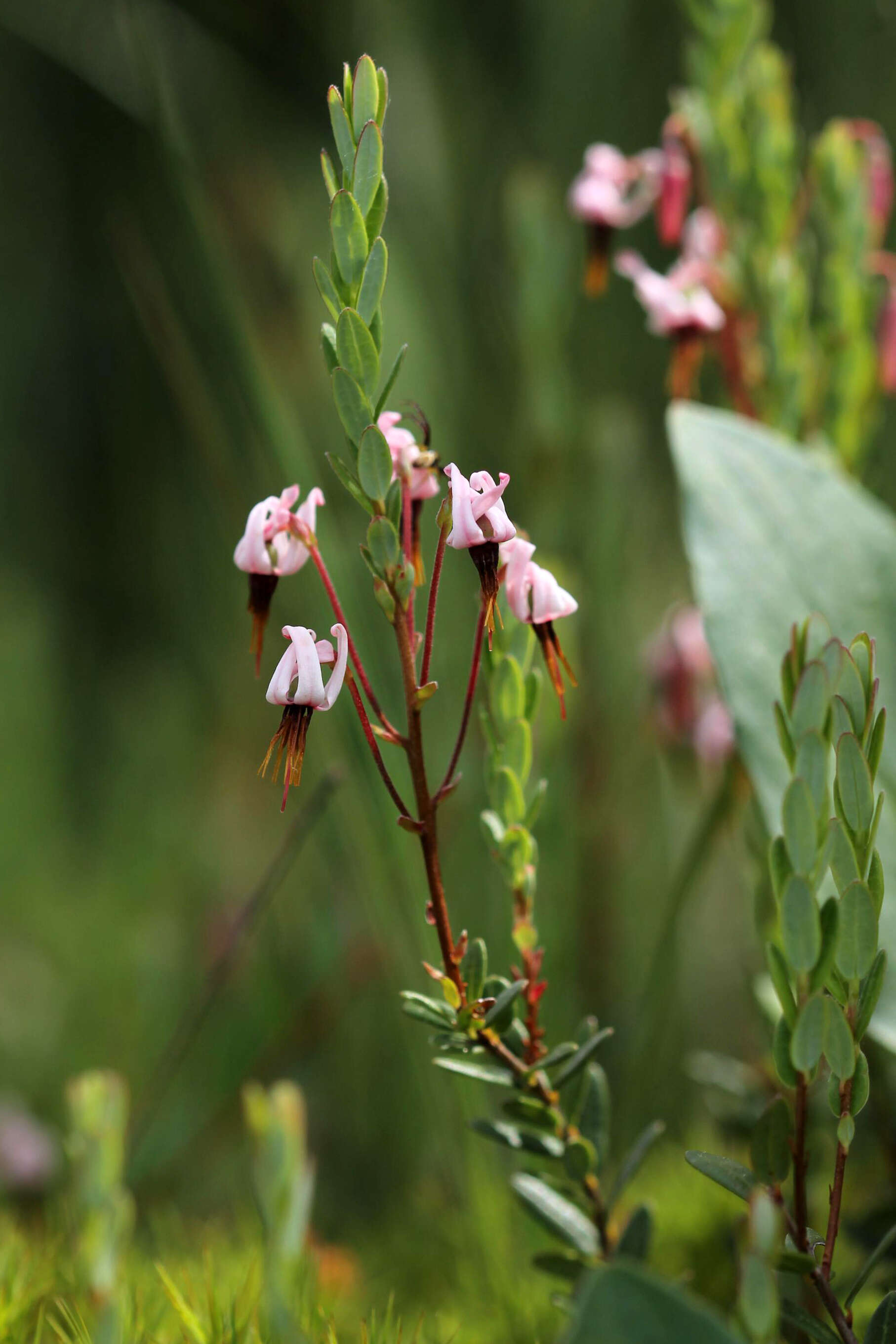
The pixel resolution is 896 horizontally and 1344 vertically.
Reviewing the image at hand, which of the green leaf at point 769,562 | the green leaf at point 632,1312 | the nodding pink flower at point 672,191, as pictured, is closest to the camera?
the green leaf at point 632,1312

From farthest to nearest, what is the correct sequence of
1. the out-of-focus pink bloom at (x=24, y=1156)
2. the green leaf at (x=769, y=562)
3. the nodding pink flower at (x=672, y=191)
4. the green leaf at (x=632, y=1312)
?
1. the out-of-focus pink bloom at (x=24, y=1156)
2. the nodding pink flower at (x=672, y=191)
3. the green leaf at (x=769, y=562)
4. the green leaf at (x=632, y=1312)

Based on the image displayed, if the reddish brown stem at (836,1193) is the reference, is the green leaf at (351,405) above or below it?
above

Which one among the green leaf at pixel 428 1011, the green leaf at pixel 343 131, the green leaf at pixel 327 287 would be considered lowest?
the green leaf at pixel 428 1011

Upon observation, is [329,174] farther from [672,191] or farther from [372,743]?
[672,191]

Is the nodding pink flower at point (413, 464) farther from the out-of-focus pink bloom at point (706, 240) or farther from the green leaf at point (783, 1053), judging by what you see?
the out-of-focus pink bloom at point (706, 240)

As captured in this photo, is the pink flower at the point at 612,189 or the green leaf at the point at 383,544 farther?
the pink flower at the point at 612,189

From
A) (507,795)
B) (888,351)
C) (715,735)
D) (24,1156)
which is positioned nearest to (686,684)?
(715,735)

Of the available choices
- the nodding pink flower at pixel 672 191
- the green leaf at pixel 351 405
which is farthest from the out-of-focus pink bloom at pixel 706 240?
the green leaf at pixel 351 405

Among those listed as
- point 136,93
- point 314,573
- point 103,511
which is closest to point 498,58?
point 136,93
